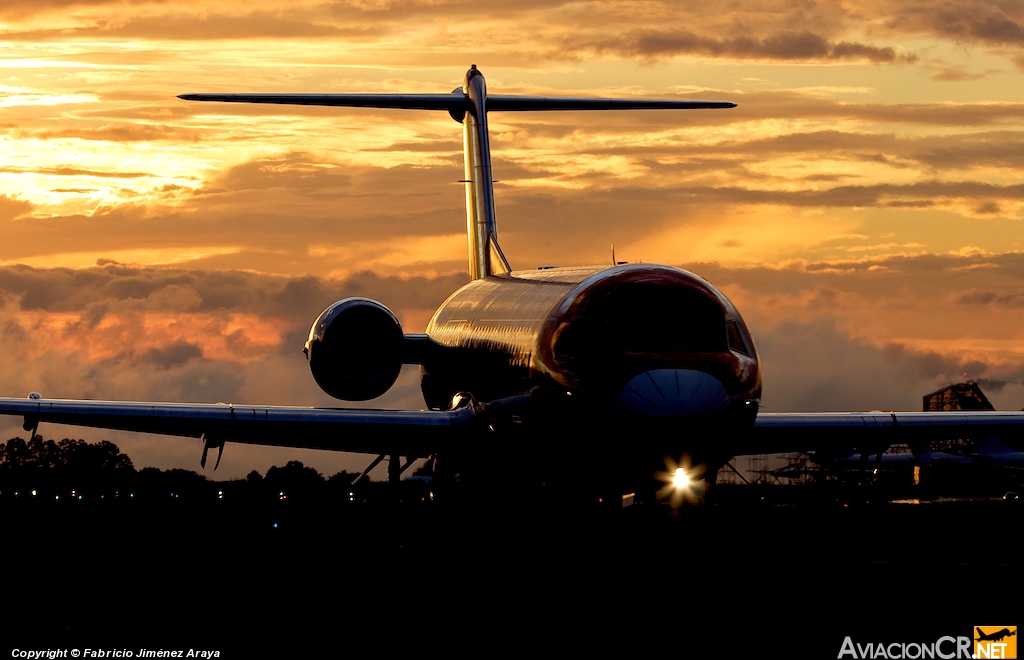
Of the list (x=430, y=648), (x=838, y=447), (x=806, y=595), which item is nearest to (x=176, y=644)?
(x=430, y=648)

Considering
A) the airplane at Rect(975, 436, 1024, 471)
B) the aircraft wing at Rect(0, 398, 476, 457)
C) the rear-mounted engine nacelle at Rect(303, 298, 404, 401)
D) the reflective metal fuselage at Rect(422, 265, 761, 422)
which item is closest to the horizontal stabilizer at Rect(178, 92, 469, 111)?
the rear-mounted engine nacelle at Rect(303, 298, 404, 401)

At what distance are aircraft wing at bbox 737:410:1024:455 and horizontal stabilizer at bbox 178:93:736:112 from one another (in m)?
12.2

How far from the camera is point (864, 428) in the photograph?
26172 mm

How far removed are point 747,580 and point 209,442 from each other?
36.2ft

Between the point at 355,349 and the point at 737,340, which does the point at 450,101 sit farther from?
the point at 737,340

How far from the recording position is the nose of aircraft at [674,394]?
2023cm

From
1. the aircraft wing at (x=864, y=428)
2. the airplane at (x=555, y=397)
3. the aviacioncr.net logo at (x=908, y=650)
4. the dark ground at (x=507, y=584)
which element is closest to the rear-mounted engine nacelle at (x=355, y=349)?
the airplane at (x=555, y=397)

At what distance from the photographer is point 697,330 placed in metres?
21.5

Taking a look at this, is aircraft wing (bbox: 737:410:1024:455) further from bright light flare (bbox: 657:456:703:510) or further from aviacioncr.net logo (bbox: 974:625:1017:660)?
aviacioncr.net logo (bbox: 974:625:1017:660)

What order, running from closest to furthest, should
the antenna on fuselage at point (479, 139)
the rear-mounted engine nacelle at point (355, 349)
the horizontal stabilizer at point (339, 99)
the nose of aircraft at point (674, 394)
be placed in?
the nose of aircraft at point (674, 394) → the rear-mounted engine nacelle at point (355, 349) → the horizontal stabilizer at point (339, 99) → the antenna on fuselage at point (479, 139)

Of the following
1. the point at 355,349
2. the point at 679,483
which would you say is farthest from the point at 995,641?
the point at 355,349

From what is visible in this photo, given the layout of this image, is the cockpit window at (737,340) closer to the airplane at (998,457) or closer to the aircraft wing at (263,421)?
the aircraft wing at (263,421)

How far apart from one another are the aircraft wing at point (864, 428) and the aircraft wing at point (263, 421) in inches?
212

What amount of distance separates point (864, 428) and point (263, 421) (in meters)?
10.7
